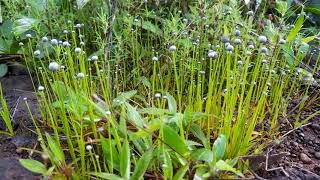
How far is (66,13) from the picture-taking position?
7.54ft

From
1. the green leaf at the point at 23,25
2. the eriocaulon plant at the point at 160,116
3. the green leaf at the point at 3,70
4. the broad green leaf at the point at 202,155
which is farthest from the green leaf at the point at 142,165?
the green leaf at the point at 3,70

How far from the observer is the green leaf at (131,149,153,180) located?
52.7 inches

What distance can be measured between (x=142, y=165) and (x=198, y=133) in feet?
0.96

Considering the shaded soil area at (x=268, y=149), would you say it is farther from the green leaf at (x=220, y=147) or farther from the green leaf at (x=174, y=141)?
the green leaf at (x=174, y=141)

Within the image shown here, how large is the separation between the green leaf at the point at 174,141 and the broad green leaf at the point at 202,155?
3cm

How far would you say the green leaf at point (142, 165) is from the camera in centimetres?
134

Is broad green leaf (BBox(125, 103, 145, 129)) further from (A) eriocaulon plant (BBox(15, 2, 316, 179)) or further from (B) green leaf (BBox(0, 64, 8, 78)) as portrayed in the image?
(B) green leaf (BBox(0, 64, 8, 78))

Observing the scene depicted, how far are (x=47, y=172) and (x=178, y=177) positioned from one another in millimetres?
368

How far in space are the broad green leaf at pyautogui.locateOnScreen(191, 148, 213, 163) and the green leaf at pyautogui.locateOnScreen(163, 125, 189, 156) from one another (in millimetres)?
28

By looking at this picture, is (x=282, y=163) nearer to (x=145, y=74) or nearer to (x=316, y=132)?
(x=316, y=132)

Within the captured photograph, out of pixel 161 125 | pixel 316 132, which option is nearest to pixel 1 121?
pixel 161 125

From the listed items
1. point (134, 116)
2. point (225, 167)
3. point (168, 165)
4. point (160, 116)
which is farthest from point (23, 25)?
point (225, 167)

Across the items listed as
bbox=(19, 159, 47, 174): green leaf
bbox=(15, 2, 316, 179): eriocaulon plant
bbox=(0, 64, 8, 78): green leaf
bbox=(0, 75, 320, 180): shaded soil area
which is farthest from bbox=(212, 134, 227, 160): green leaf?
bbox=(0, 64, 8, 78): green leaf

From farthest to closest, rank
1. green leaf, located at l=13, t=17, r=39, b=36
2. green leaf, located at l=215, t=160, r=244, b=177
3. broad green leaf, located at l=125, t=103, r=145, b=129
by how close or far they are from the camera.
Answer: green leaf, located at l=13, t=17, r=39, b=36
broad green leaf, located at l=125, t=103, r=145, b=129
green leaf, located at l=215, t=160, r=244, b=177
